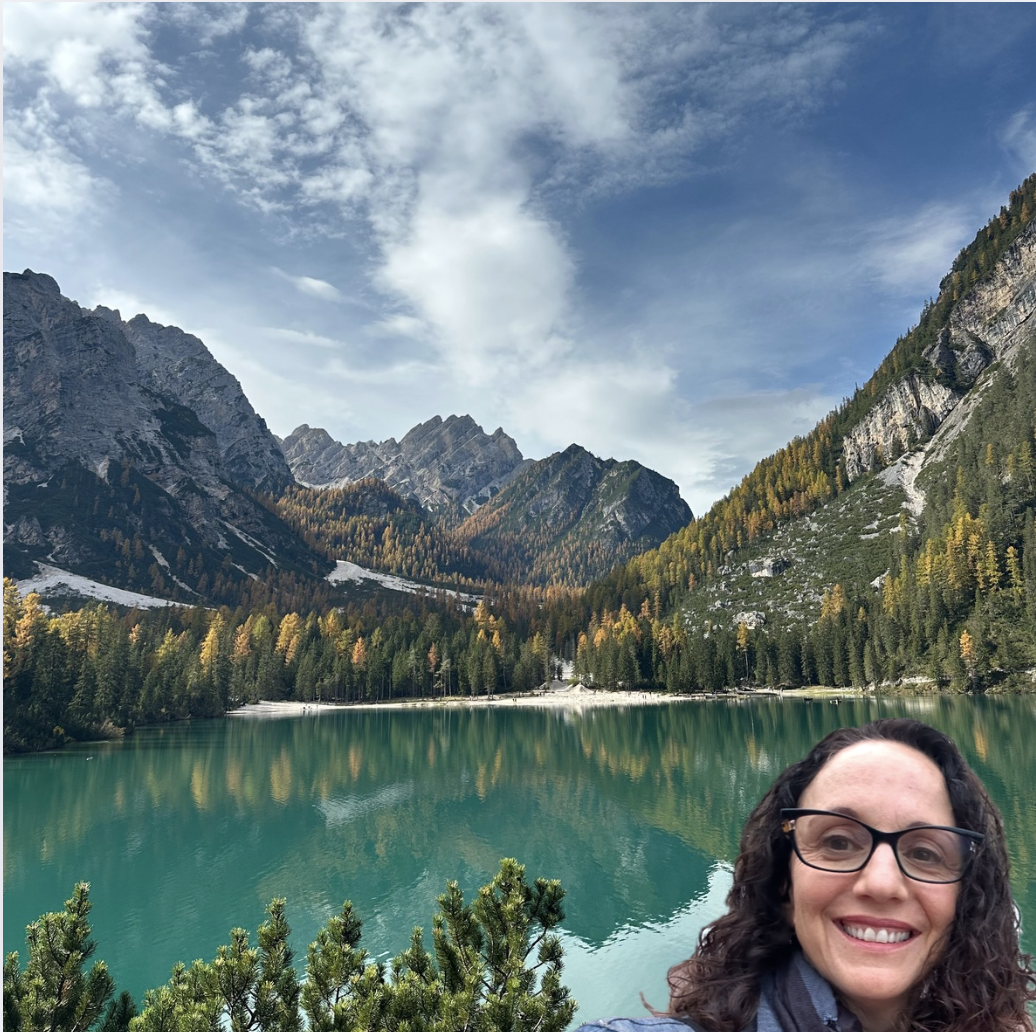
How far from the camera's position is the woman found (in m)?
2.30

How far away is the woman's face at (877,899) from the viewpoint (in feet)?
A: 7.55

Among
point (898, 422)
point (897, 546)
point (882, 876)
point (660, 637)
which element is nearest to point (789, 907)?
point (882, 876)

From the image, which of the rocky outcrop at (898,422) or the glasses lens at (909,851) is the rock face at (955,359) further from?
the glasses lens at (909,851)

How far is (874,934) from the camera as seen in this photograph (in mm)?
2350

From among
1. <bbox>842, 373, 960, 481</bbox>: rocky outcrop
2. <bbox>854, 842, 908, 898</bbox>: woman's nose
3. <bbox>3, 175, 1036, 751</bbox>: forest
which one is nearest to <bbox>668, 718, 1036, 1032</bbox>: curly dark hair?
<bbox>854, 842, 908, 898</bbox>: woman's nose

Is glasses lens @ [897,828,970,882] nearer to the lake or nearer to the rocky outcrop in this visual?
the lake

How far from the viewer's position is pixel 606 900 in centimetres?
2164

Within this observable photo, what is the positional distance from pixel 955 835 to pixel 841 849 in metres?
0.43

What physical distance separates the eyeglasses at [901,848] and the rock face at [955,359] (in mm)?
198403

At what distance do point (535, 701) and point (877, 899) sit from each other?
4959 inches

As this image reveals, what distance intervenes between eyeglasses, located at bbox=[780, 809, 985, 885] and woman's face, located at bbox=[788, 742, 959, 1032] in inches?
1.2

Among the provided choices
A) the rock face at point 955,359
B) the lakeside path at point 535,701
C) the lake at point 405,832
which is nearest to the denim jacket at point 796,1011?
the lake at point 405,832

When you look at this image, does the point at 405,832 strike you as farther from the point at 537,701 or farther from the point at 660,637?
→ the point at 660,637

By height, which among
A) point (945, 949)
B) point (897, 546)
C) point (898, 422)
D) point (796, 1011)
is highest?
point (898, 422)
